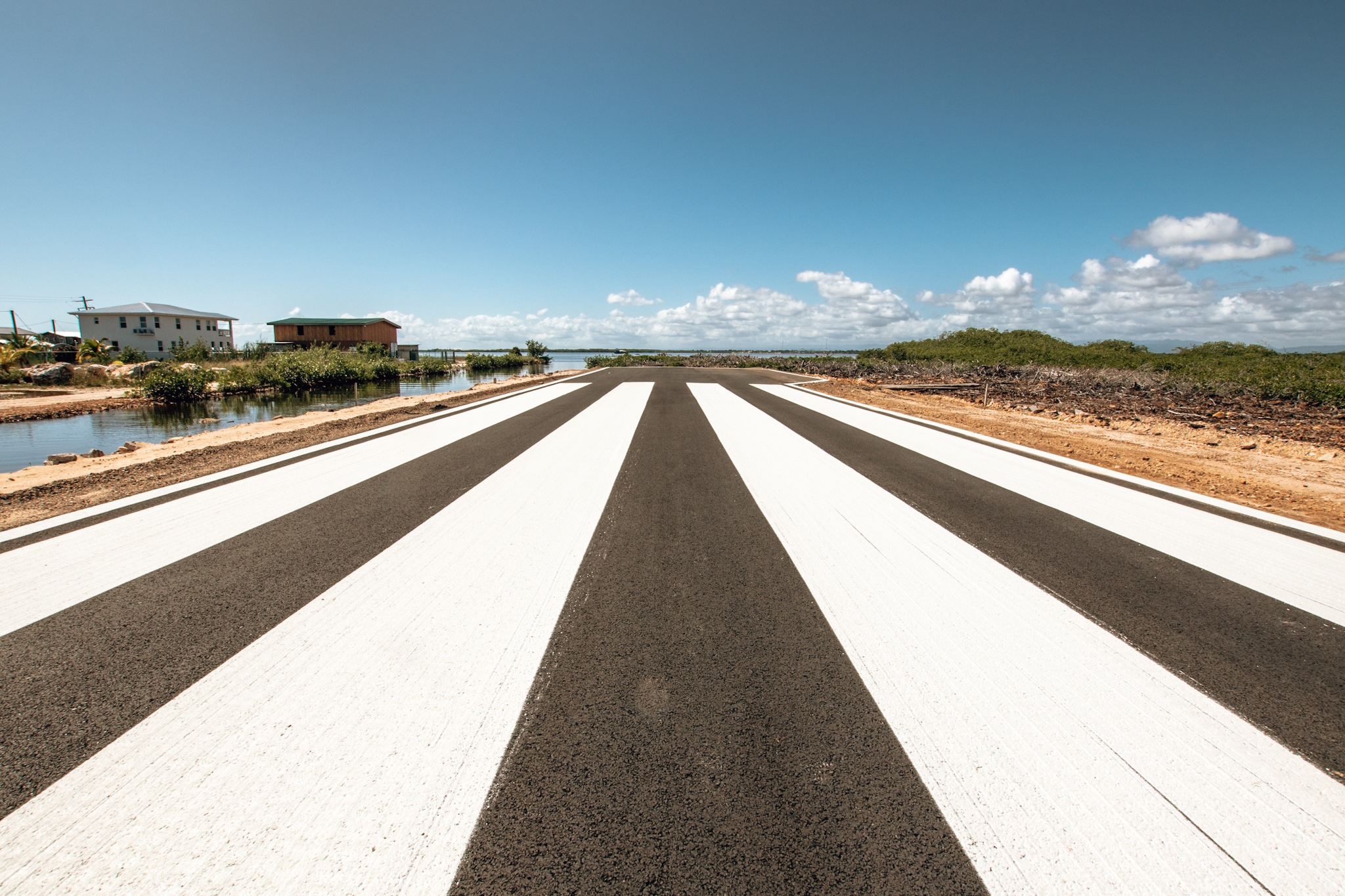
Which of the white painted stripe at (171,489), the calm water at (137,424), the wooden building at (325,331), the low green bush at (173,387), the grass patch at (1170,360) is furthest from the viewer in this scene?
the wooden building at (325,331)

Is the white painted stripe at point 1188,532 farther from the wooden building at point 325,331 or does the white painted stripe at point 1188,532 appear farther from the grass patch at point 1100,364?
the wooden building at point 325,331

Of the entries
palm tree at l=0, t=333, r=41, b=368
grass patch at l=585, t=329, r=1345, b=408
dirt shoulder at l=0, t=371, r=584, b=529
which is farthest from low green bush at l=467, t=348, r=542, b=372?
dirt shoulder at l=0, t=371, r=584, b=529

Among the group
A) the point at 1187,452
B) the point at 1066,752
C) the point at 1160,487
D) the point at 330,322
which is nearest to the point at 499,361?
the point at 330,322

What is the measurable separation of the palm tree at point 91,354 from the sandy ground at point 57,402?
12.6 metres

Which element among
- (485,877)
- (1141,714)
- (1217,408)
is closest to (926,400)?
(1217,408)

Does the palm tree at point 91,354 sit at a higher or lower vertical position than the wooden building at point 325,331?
lower

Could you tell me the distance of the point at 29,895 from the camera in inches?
43.0

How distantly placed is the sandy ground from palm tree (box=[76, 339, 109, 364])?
1261cm

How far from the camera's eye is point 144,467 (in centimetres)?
520

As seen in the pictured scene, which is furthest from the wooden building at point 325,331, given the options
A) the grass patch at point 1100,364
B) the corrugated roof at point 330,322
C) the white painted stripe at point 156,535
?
the white painted stripe at point 156,535

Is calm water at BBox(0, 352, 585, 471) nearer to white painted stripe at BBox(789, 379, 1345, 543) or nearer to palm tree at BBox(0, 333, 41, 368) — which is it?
palm tree at BBox(0, 333, 41, 368)

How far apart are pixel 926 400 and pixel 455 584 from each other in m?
14.6

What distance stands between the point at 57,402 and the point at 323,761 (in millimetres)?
26201

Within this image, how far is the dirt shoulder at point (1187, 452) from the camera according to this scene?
474cm
